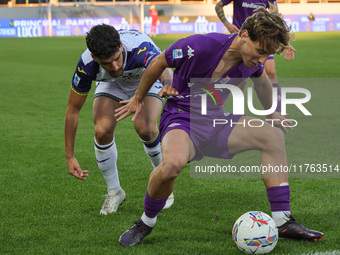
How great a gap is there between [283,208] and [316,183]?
1.85 m

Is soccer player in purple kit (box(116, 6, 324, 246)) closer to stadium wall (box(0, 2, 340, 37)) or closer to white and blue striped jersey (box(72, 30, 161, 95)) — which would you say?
white and blue striped jersey (box(72, 30, 161, 95))

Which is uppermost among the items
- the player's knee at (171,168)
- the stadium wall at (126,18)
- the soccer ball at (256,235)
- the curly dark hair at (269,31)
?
the curly dark hair at (269,31)

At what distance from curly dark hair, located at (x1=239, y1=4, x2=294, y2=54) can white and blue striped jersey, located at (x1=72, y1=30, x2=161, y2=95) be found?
123 cm

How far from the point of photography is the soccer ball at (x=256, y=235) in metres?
3.90

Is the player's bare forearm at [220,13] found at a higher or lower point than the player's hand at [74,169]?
higher

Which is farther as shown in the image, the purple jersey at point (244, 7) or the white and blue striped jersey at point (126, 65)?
the purple jersey at point (244, 7)

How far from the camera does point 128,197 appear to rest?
17.9 feet

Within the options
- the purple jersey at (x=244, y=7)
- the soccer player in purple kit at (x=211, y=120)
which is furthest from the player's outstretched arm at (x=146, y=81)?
the purple jersey at (x=244, y=7)

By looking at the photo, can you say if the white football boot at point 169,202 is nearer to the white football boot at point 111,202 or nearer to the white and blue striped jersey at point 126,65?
the white football boot at point 111,202

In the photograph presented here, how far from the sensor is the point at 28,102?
39.4ft

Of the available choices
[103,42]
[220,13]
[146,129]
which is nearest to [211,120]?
[146,129]

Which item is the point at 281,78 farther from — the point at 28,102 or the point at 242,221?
the point at 242,221

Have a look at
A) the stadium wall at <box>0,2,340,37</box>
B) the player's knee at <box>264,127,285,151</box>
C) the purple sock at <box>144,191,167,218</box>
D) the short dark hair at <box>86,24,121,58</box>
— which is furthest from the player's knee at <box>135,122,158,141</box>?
the stadium wall at <box>0,2,340,37</box>

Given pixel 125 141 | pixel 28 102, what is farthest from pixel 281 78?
pixel 125 141
